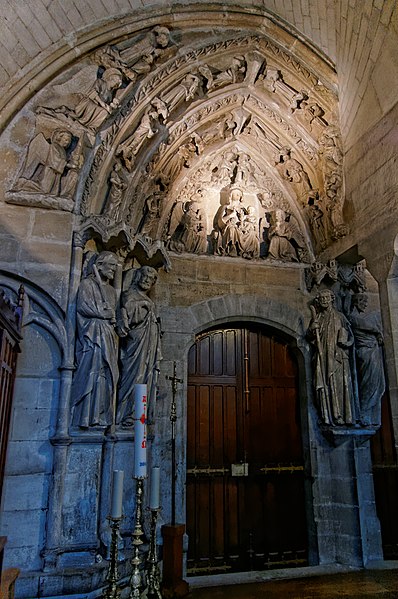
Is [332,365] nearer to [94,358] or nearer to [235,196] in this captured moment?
[235,196]

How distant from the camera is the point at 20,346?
11.7ft

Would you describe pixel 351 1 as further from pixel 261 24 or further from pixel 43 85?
pixel 43 85

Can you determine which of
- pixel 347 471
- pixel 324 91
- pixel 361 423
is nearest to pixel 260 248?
pixel 324 91

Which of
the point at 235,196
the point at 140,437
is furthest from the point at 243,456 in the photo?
→ the point at 235,196

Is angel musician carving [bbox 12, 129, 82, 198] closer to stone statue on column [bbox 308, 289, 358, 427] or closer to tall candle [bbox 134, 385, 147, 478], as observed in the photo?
tall candle [bbox 134, 385, 147, 478]

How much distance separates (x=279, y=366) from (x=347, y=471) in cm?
134

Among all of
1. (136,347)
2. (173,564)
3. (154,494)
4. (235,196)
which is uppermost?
(235,196)

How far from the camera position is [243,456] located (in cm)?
490

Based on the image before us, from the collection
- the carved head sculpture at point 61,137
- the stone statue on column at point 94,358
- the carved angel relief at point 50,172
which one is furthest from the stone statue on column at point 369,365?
the carved head sculpture at point 61,137

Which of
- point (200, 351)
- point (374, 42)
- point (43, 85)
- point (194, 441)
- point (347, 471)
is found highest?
point (374, 42)

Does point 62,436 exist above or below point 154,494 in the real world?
above

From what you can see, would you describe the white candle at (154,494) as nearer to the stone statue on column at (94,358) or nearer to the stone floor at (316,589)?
the stone statue on column at (94,358)

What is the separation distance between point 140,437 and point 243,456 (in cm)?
255

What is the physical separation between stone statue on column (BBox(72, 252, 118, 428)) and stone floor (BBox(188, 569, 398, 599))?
5.58ft
